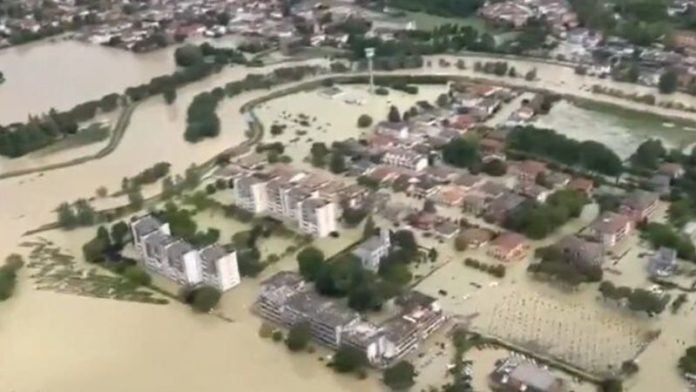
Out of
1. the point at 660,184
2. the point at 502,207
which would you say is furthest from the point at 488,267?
the point at 660,184

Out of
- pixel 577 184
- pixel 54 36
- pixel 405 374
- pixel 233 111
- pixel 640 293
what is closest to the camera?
pixel 405 374

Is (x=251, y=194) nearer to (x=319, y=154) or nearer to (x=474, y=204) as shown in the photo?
(x=319, y=154)

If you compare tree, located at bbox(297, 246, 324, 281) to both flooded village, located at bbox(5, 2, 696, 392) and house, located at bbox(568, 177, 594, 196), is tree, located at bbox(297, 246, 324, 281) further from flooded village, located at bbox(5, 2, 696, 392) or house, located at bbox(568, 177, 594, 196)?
house, located at bbox(568, 177, 594, 196)

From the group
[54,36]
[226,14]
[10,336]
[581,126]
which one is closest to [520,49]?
[581,126]

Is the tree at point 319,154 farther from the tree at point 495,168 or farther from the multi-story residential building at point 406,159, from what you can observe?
the tree at point 495,168

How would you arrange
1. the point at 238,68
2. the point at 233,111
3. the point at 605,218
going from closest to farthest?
the point at 605,218 → the point at 233,111 → the point at 238,68

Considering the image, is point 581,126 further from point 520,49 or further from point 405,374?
point 405,374

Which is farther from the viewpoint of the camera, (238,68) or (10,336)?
(238,68)
